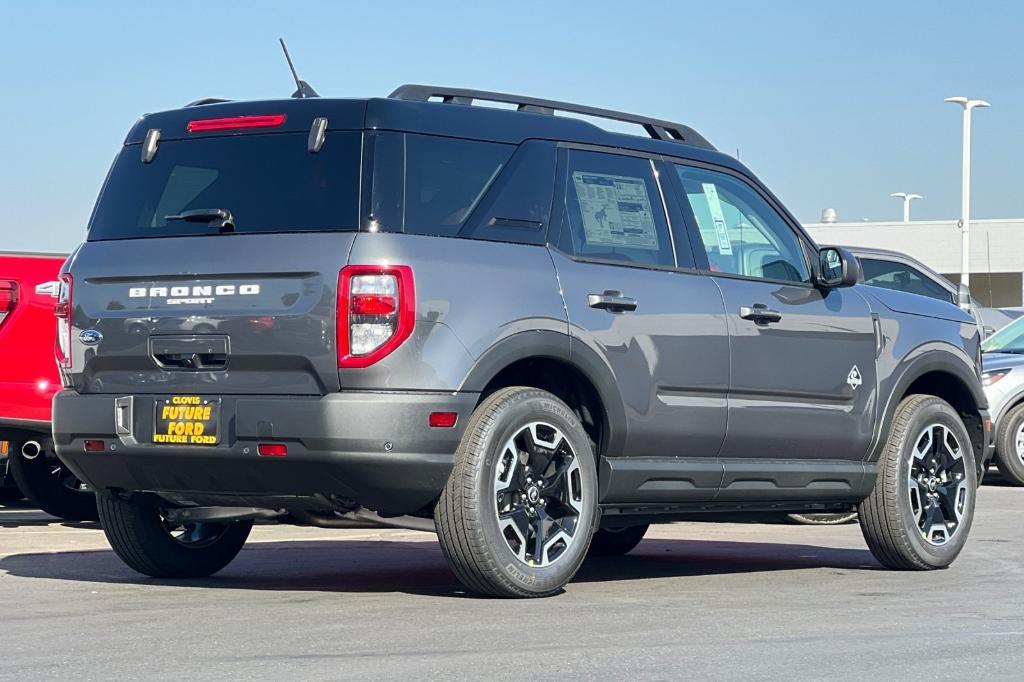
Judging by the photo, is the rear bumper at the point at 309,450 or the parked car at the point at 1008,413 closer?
the rear bumper at the point at 309,450

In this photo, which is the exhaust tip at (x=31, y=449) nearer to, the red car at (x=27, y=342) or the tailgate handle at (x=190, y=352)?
the red car at (x=27, y=342)

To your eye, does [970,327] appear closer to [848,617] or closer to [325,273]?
[848,617]

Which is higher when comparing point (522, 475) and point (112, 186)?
point (112, 186)

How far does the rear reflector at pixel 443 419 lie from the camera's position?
23.3ft

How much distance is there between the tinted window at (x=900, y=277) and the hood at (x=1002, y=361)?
105 cm

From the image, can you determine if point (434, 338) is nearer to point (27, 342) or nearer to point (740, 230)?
point (740, 230)

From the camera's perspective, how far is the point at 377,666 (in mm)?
5746

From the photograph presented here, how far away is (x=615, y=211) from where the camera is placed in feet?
26.7

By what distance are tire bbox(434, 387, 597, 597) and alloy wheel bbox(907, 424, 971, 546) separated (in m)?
2.35

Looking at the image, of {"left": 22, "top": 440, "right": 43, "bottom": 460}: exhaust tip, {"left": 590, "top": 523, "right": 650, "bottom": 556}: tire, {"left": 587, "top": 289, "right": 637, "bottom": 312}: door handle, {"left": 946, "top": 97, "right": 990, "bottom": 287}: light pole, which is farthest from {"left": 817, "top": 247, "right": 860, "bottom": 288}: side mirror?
{"left": 946, "top": 97, "right": 990, "bottom": 287}: light pole

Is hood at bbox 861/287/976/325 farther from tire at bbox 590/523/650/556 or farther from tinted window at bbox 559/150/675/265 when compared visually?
tire at bbox 590/523/650/556

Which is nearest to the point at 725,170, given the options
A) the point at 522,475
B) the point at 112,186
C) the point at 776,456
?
the point at 776,456

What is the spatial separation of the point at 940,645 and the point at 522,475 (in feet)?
6.18

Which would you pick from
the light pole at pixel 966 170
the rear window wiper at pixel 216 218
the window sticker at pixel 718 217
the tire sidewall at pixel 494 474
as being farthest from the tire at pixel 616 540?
the light pole at pixel 966 170
